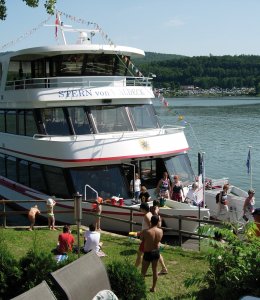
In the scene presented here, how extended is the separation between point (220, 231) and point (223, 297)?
36.4 inches

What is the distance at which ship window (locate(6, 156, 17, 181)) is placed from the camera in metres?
17.9

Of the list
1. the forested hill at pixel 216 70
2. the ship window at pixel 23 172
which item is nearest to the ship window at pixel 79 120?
the ship window at pixel 23 172

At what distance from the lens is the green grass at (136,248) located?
860cm

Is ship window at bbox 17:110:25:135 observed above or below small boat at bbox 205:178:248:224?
above

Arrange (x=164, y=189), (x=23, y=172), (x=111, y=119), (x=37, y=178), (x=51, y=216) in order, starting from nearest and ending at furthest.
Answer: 1. (x=51, y=216)
2. (x=164, y=189)
3. (x=111, y=119)
4. (x=37, y=178)
5. (x=23, y=172)

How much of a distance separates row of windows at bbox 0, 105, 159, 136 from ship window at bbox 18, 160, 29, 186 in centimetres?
110

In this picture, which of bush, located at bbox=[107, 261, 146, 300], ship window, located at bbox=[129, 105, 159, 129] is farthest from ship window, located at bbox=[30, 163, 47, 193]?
bush, located at bbox=[107, 261, 146, 300]

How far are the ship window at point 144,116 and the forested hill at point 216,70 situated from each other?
125366 millimetres

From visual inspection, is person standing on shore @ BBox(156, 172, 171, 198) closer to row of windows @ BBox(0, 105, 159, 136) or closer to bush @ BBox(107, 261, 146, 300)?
row of windows @ BBox(0, 105, 159, 136)

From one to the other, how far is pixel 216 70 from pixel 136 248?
533 feet

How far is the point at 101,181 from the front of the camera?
14.6 metres

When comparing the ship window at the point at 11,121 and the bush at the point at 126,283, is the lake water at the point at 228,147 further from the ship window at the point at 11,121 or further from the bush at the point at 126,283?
the bush at the point at 126,283

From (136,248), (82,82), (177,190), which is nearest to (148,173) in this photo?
(177,190)

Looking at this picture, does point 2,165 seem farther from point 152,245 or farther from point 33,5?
point 152,245
